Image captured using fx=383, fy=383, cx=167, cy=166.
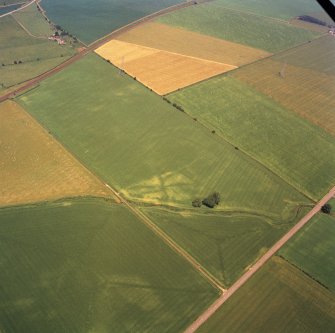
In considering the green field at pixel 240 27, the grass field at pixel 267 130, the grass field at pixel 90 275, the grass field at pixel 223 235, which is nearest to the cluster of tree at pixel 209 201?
the grass field at pixel 223 235

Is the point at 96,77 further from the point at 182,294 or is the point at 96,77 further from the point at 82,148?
the point at 182,294

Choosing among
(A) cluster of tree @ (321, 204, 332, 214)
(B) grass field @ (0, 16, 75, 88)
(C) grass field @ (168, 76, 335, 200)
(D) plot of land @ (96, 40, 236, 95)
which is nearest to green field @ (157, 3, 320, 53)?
(D) plot of land @ (96, 40, 236, 95)

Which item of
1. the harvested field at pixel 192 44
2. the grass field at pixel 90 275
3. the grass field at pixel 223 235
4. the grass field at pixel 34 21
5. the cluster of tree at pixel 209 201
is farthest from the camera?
the grass field at pixel 34 21

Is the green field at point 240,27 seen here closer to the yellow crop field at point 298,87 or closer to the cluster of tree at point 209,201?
the yellow crop field at point 298,87

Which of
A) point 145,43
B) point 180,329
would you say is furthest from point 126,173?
point 145,43

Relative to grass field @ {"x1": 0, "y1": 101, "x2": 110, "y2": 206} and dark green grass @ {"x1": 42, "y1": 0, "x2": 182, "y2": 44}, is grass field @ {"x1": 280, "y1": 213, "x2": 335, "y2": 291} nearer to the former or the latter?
grass field @ {"x1": 0, "y1": 101, "x2": 110, "y2": 206}

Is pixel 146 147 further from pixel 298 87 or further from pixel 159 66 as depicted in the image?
pixel 298 87
